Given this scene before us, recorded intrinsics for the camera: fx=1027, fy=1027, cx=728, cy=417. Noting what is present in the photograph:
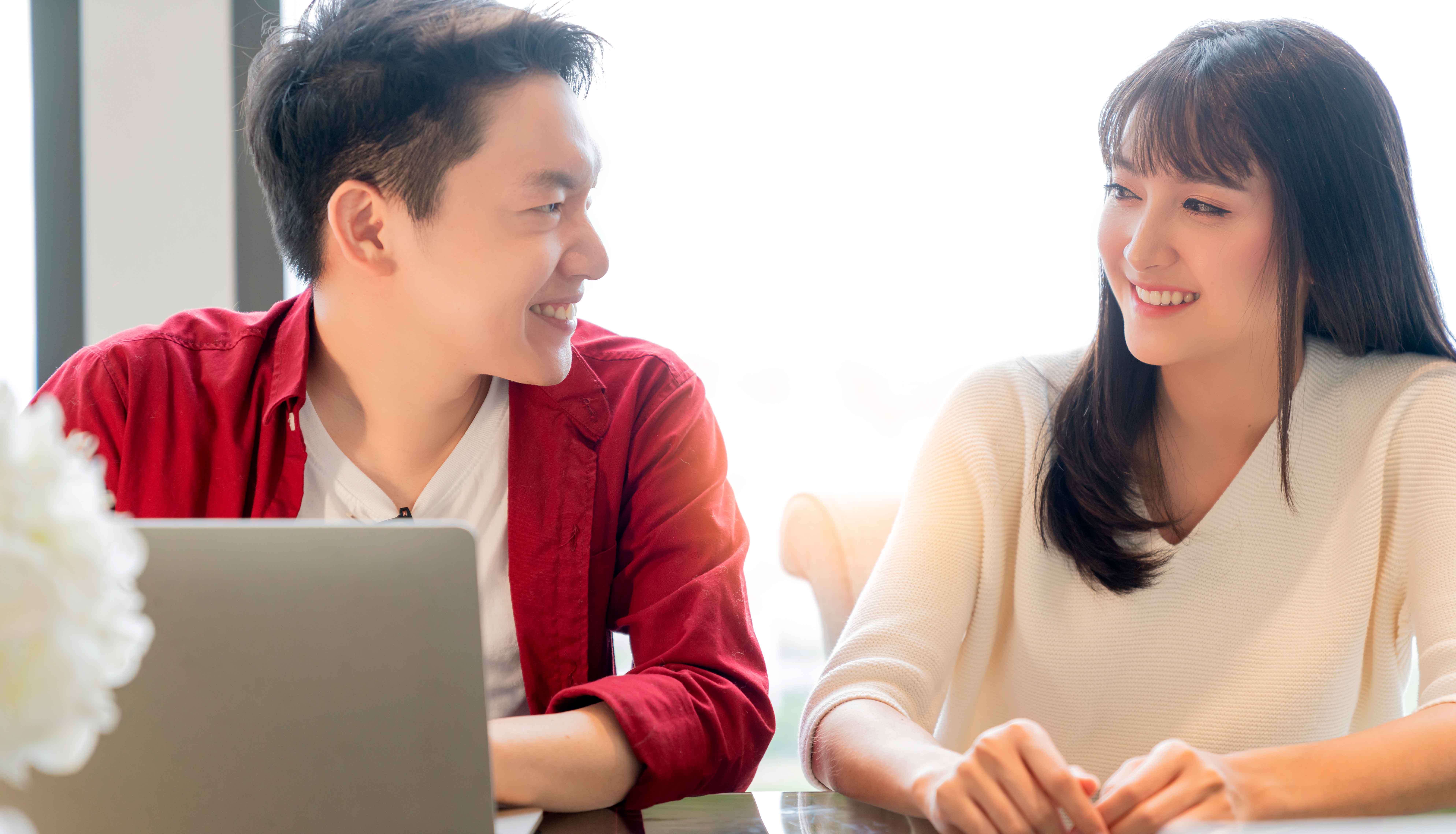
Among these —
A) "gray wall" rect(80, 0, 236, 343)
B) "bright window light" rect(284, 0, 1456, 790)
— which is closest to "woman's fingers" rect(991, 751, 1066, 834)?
"bright window light" rect(284, 0, 1456, 790)

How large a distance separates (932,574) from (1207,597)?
32 cm

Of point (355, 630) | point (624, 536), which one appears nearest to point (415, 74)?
point (624, 536)

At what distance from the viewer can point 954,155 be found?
8.47 ft

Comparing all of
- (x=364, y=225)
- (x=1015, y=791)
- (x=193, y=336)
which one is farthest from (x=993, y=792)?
(x=193, y=336)

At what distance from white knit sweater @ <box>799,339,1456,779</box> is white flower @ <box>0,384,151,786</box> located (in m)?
0.78

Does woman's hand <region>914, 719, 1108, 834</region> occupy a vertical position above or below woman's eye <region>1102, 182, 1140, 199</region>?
below

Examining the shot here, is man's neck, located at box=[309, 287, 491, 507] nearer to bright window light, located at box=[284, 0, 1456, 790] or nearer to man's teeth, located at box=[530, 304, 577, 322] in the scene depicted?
man's teeth, located at box=[530, 304, 577, 322]

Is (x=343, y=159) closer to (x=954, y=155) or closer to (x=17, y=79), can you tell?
(x=17, y=79)

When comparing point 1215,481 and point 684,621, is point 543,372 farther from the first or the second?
point 1215,481

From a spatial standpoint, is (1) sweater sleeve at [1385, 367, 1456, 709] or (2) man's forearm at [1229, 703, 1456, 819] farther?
(1) sweater sleeve at [1385, 367, 1456, 709]

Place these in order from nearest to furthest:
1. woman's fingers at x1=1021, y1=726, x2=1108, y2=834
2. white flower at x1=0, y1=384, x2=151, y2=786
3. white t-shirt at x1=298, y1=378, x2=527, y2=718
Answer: white flower at x1=0, y1=384, x2=151, y2=786 → woman's fingers at x1=1021, y1=726, x2=1108, y2=834 → white t-shirt at x1=298, y1=378, x2=527, y2=718

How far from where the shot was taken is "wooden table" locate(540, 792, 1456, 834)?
781 mm

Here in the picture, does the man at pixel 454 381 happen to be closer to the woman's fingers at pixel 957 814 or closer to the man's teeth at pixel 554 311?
the man's teeth at pixel 554 311

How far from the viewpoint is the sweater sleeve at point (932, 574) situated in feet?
3.61
